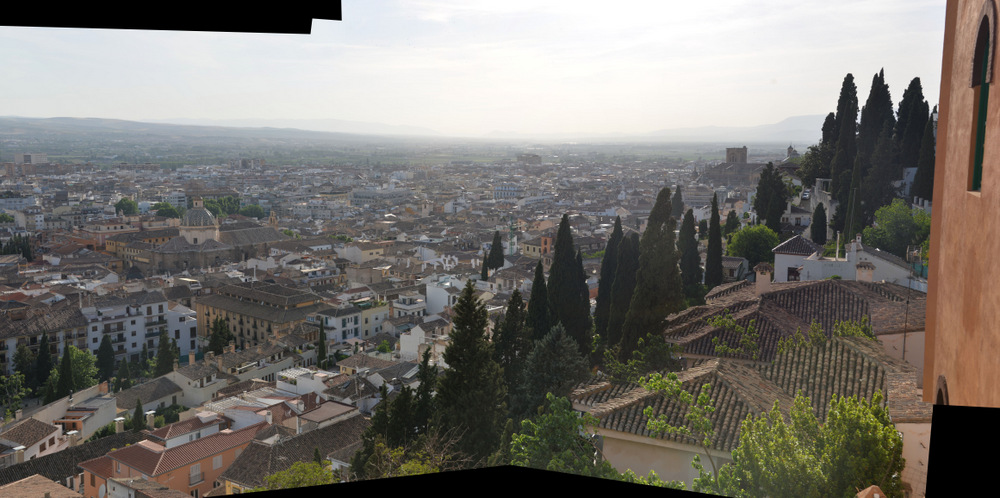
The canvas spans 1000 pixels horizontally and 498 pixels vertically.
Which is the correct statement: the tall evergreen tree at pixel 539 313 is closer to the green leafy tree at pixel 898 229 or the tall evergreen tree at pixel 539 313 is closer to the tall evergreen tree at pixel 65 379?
the green leafy tree at pixel 898 229

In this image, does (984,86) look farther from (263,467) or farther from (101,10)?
(263,467)

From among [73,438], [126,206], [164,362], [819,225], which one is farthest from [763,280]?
[126,206]

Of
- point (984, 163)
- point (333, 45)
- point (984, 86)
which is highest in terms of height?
point (333, 45)

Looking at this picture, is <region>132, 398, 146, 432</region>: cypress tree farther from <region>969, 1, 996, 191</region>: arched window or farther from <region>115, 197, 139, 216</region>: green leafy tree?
<region>115, 197, 139, 216</region>: green leafy tree

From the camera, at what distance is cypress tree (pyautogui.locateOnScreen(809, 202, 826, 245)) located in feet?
32.7

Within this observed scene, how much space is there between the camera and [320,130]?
45.7ft

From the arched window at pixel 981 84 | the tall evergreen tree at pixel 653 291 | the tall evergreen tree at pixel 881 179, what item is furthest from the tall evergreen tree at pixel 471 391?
the tall evergreen tree at pixel 881 179

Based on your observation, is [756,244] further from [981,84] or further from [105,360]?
[105,360]

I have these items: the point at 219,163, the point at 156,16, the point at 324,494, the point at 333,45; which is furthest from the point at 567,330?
the point at 219,163

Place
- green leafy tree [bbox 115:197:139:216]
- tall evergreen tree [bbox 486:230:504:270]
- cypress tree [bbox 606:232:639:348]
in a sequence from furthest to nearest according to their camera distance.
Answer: green leafy tree [bbox 115:197:139:216] → tall evergreen tree [bbox 486:230:504:270] → cypress tree [bbox 606:232:639:348]

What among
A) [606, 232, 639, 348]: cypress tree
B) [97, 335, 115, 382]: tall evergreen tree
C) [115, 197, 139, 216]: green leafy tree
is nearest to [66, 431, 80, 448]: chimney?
[97, 335, 115, 382]: tall evergreen tree

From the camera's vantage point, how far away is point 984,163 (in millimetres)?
1628

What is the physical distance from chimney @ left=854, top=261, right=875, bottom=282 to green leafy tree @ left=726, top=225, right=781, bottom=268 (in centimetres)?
295

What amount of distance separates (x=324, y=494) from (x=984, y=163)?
2.17m
